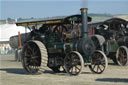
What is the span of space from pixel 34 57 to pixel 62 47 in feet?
4.49

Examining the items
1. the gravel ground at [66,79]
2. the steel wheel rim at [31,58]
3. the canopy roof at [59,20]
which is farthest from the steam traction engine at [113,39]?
the gravel ground at [66,79]

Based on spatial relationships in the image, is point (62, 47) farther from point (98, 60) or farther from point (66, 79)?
point (66, 79)

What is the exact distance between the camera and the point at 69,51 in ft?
51.5

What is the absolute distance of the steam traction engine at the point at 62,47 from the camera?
1551 centimetres

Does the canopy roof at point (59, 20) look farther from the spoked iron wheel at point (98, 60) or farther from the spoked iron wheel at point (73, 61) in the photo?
the spoked iron wheel at point (98, 60)

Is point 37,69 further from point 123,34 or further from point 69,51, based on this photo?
point 123,34

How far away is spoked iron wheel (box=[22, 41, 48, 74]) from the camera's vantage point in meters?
15.7

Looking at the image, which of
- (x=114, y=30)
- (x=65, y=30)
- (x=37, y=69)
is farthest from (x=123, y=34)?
(x=37, y=69)

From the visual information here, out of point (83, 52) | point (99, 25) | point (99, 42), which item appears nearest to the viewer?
point (83, 52)

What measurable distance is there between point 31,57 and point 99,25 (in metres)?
8.44

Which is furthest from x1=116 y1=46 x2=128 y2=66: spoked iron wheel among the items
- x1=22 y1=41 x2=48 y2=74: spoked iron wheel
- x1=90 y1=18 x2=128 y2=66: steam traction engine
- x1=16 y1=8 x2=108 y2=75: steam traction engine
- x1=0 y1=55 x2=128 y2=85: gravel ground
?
x1=22 y1=41 x2=48 y2=74: spoked iron wheel

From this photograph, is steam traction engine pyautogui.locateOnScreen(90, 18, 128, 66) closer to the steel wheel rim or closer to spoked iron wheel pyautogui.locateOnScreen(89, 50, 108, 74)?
spoked iron wheel pyautogui.locateOnScreen(89, 50, 108, 74)

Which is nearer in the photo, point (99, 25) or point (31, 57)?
point (31, 57)

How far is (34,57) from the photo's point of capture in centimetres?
1620
